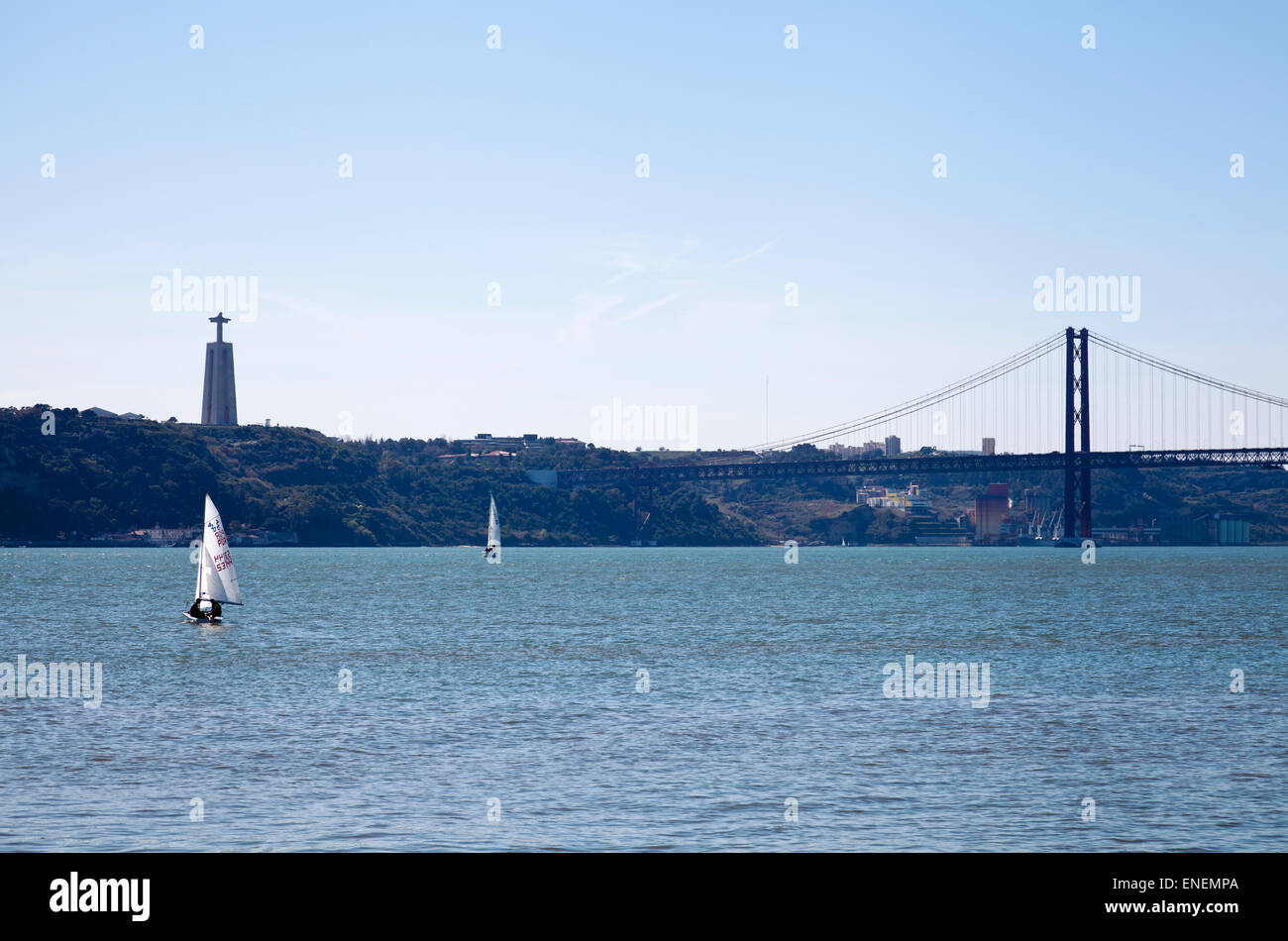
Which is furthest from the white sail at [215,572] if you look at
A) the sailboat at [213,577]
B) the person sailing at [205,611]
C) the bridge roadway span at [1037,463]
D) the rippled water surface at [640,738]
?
the bridge roadway span at [1037,463]

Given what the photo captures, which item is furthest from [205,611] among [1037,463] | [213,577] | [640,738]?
[1037,463]

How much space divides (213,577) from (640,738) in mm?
40345

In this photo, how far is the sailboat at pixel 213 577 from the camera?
Answer: 58094mm

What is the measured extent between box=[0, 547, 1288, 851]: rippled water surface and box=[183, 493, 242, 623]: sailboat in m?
0.96

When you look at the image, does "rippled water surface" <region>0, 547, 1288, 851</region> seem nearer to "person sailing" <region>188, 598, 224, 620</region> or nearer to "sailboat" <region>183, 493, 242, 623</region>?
"person sailing" <region>188, 598, 224, 620</region>

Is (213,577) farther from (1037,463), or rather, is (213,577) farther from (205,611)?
(1037,463)

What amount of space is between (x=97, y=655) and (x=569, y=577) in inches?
2999

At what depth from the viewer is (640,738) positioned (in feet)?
84.2

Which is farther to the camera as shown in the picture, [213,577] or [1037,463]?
[1037,463]

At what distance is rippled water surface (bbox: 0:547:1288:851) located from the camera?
690 inches

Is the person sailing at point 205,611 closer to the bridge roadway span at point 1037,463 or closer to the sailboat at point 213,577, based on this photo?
the sailboat at point 213,577

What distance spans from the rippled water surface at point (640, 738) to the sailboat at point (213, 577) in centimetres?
96
